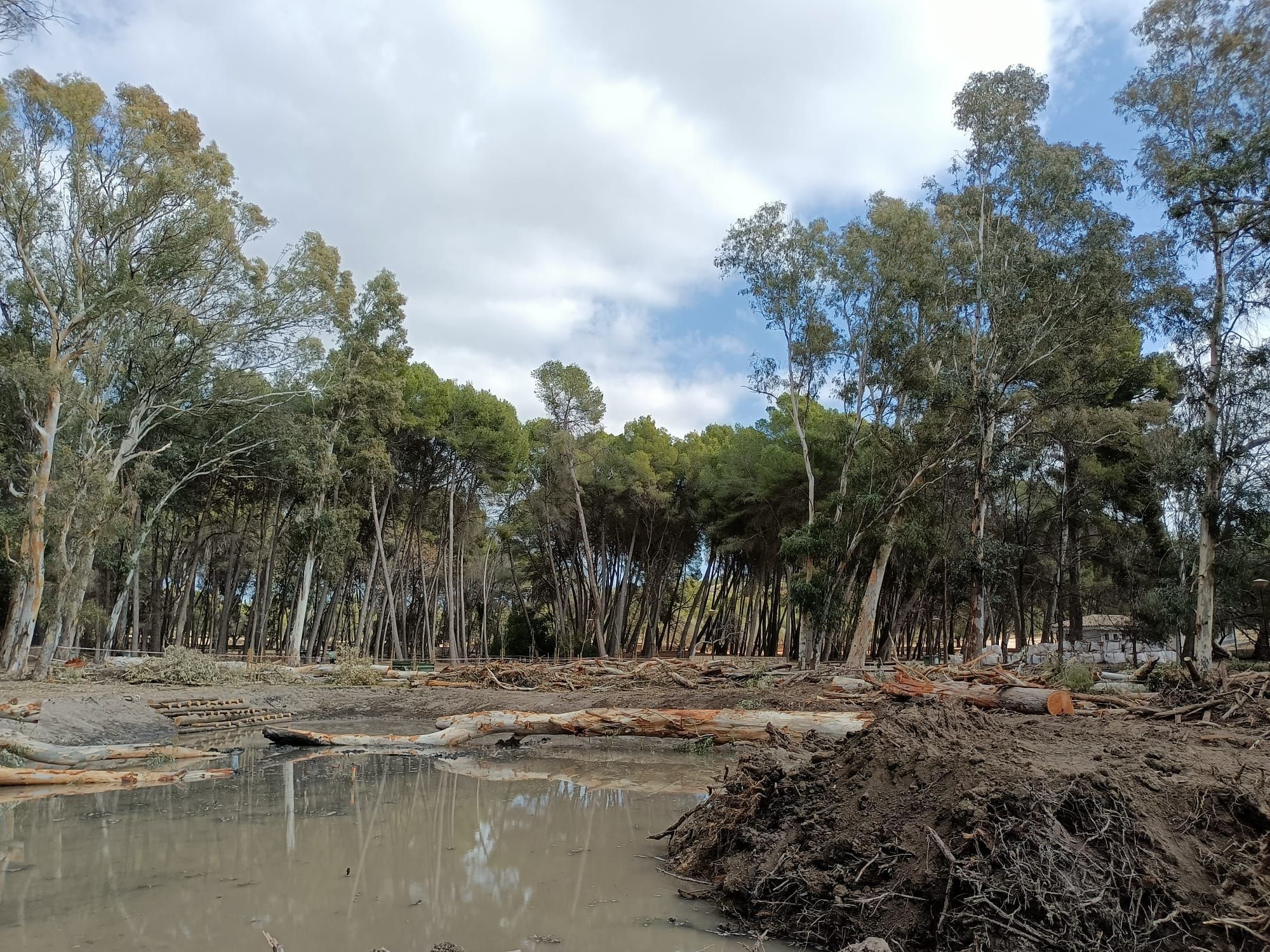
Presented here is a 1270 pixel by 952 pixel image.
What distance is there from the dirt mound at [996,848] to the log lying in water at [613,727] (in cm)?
574

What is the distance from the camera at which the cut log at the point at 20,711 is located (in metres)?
10.4

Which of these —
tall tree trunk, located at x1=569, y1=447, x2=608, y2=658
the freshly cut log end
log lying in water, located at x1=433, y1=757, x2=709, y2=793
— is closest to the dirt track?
the freshly cut log end

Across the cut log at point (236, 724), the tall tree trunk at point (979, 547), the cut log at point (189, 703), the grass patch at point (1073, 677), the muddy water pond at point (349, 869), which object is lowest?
the cut log at point (236, 724)

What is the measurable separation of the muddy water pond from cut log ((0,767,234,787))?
1.45 feet

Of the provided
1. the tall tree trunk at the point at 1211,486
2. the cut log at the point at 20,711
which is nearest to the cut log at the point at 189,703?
the cut log at the point at 20,711

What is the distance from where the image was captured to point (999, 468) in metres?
19.7

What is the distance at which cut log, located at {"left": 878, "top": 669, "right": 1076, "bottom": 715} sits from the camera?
10383mm

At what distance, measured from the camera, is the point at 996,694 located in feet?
36.8

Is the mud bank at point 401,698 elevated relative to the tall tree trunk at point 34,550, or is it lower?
lower

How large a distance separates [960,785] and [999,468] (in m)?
17.0

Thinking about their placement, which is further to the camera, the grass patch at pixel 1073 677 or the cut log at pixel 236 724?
the cut log at pixel 236 724

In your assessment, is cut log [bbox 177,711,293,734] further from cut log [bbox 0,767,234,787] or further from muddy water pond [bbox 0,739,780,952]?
muddy water pond [bbox 0,739,780,952]

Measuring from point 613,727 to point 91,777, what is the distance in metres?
6.66

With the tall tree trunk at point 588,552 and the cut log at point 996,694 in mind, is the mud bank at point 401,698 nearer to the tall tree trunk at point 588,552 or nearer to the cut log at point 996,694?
the cut log at point 996,694
